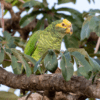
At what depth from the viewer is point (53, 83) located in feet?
2.64

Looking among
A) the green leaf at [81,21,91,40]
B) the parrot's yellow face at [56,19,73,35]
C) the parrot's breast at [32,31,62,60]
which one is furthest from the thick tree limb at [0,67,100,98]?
the parrot's yellow face at [56,19,73,35]

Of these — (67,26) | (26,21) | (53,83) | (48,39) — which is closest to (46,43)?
(48,39)

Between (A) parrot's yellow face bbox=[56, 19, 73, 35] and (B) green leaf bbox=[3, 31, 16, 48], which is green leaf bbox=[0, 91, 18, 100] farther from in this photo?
(A) parrot's yellow face bbox=[56, 19, 73, 35]

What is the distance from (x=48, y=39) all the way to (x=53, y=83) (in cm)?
66

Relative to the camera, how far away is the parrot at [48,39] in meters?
1.36

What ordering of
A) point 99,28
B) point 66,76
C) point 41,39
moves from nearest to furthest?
point 66,76, point 99,28, point 41,39

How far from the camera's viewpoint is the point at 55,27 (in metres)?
1.43

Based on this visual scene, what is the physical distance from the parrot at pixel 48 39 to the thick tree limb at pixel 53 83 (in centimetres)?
50

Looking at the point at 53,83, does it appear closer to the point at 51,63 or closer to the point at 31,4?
the point at 51,63

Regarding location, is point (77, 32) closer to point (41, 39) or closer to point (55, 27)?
point (55, 27)

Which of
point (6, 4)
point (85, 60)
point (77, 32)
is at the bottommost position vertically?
point (85, 60)

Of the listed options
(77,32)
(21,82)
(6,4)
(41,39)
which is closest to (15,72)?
(21,82)

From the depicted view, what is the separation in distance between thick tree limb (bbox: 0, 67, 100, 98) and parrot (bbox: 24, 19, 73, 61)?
0.50 meters

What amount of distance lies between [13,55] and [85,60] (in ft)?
1.38
